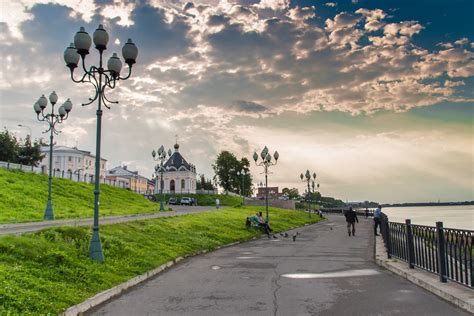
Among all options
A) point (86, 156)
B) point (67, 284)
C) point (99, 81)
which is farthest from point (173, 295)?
point (86, 156)

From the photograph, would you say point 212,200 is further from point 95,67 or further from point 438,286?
point 438,286

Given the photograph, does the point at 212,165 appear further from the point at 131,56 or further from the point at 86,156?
the point at 131,56

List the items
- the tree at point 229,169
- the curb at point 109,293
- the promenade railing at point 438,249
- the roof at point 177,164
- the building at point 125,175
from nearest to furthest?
the curb at point 109,293 < the promenade railing at point 438,249 < the roof at point 177,164 < the tree at point 229,169 < the building at point 125,175

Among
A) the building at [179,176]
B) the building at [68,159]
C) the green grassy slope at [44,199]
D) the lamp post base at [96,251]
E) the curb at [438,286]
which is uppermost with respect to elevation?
the building at [68,159]

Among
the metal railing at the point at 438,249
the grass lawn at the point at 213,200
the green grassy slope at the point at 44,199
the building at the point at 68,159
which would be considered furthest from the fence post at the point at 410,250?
the building at the point at 68,159

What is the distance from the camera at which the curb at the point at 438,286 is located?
301 inches

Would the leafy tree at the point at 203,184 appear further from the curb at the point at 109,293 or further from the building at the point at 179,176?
the curb at the point at 109,293

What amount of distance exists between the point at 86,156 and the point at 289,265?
118m

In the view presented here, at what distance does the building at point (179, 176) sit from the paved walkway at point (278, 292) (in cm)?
10066

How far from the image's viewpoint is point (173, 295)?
9375 millimetres

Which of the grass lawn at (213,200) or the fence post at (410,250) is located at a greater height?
the grass lawn at (213,200)

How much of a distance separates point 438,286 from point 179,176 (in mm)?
108104

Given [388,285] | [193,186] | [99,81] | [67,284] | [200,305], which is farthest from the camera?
[193,186]

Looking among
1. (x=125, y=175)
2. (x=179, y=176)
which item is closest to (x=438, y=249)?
(x=179, y=176)
